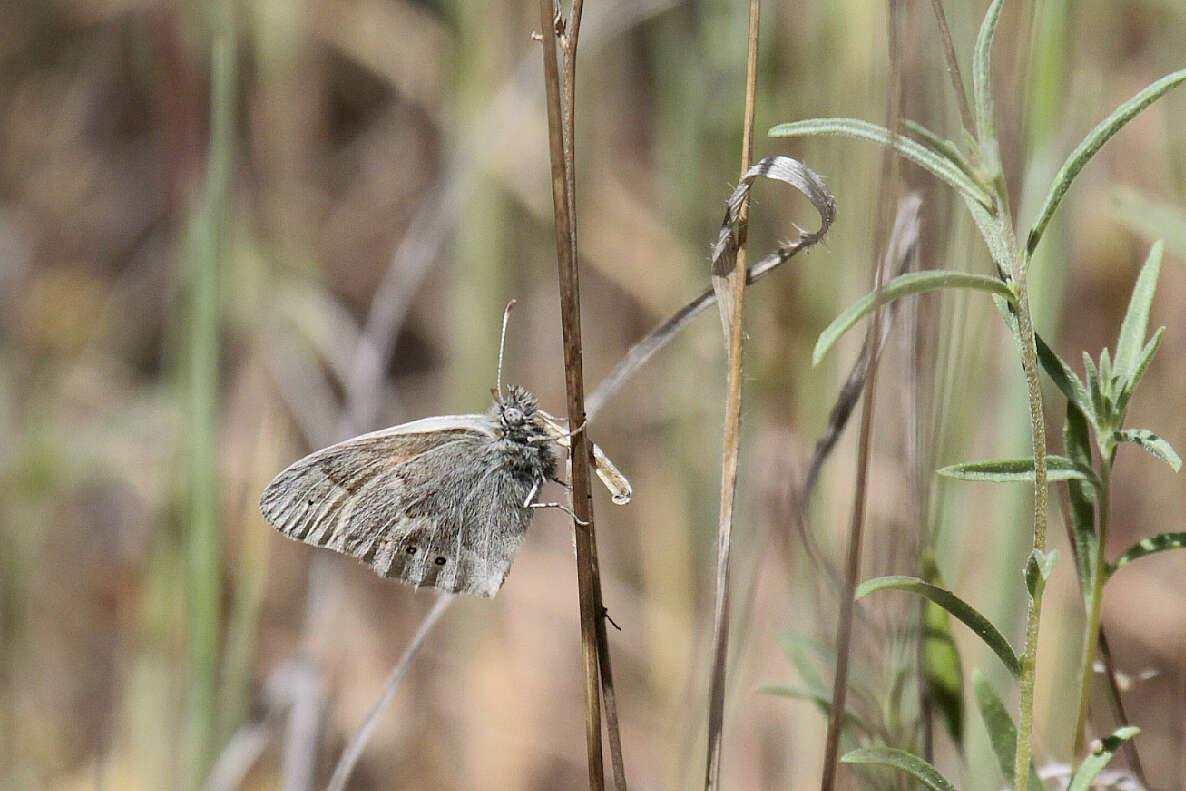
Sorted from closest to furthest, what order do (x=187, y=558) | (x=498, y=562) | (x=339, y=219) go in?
1. (x=498, y=562)
2. (x=187, y=558)
3. (x=339, y=219)

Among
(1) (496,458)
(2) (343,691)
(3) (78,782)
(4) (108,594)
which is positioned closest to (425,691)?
(2) (343,691)

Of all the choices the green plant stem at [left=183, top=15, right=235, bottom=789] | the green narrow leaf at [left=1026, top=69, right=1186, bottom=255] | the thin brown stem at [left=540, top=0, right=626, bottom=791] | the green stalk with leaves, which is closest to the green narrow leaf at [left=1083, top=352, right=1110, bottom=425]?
the green stalk with leaves

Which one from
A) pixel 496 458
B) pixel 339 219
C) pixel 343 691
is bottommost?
pixel 343 691

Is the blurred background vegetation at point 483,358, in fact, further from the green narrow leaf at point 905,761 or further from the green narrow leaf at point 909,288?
the green narrow leaf at point 905,761

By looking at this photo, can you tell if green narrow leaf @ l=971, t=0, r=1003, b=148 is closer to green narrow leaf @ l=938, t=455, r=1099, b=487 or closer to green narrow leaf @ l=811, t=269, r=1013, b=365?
green narrow leaf @ l=811, t=269, r=1013, b=365

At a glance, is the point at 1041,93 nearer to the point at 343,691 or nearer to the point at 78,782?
the point at 343,691

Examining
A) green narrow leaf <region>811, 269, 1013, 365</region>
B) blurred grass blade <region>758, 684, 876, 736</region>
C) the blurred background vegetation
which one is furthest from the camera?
the blurred background vegetation
